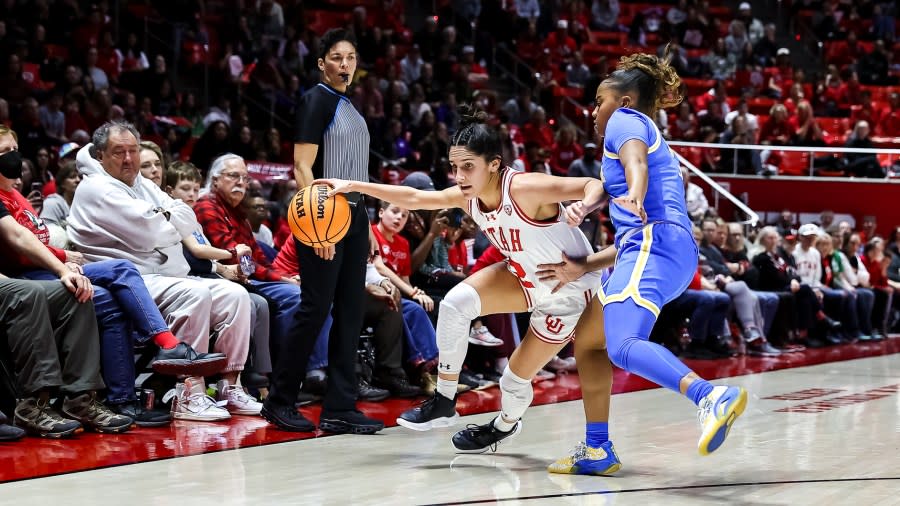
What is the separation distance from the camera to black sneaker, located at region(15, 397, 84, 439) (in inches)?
183

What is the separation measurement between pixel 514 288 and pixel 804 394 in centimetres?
303

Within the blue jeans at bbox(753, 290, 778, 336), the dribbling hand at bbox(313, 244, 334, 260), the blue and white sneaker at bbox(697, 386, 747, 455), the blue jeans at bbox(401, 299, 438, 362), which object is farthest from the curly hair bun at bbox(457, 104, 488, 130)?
the blue jeans at bbox(753, 290, 778, 336)

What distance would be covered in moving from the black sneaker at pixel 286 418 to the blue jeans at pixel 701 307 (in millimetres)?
4816

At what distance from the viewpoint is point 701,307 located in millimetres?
9133

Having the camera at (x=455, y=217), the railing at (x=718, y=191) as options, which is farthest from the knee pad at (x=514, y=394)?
the railing at (x=718, y=191)

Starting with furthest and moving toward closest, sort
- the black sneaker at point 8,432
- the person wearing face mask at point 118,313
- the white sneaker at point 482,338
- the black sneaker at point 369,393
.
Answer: the white sneaker at point 482,338 < the black sneaker at point 369,393 < the person wearing face mask at point 118,313 < the black sneaker at point 8,432

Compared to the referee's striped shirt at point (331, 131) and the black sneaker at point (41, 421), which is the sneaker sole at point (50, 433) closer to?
the black sneaker at point (41, 421)

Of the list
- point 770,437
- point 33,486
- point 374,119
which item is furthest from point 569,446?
point 374,119

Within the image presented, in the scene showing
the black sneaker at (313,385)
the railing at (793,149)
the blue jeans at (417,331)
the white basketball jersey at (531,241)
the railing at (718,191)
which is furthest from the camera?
the railing at (793,149)

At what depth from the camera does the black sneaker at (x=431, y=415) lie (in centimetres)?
448

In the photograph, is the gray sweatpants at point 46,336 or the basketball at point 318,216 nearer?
the basketball at point 318,216

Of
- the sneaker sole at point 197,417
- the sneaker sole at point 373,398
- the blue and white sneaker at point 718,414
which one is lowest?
the sneaker sole at point 373,398

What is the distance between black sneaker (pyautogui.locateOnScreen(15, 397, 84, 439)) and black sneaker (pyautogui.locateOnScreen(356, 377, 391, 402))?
6.18 ft

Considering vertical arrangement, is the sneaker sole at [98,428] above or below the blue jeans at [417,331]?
below
